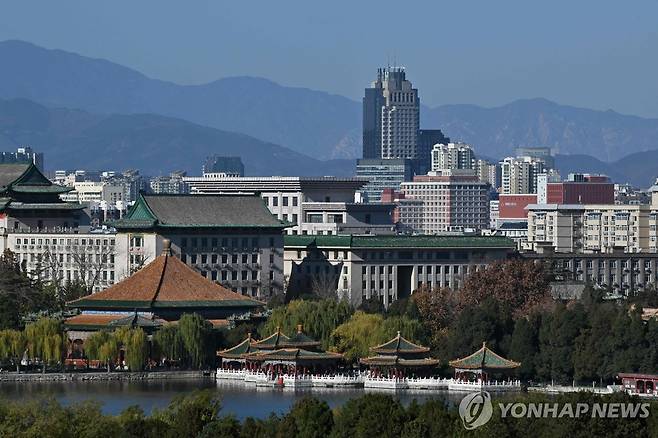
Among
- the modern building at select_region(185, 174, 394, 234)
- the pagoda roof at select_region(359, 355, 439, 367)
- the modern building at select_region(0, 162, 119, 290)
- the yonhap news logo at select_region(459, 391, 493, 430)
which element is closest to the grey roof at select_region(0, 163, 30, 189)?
the modern building at select_region(0, 162, 119, 290)

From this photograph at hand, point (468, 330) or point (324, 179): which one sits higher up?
point (324, 179)

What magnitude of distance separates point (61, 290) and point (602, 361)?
3067cm

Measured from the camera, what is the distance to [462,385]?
82.4 m

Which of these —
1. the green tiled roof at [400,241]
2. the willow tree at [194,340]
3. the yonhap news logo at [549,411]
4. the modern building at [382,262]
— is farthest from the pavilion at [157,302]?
the yonhap news logo at [549,411]

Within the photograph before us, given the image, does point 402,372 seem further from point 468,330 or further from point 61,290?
point 61,290

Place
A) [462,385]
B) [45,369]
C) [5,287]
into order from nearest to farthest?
[462,385] < [45,369] < [5,287]

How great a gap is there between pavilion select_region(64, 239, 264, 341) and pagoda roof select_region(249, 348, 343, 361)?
240 inches

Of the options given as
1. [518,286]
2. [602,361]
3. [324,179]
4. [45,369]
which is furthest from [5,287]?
[324,179]

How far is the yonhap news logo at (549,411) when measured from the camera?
184ft

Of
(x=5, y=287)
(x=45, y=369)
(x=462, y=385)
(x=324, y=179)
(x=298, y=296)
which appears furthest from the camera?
(x=324, y=179)

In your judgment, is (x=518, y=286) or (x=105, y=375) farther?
(x=518, y=286)

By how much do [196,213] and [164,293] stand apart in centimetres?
1827

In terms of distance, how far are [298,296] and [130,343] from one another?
2386 centimetres

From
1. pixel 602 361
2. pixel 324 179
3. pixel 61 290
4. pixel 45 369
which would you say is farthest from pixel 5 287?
pixel 324 179
